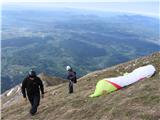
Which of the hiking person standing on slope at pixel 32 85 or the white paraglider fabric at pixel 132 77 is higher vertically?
the hiking person standing on slope at pixel 32 85

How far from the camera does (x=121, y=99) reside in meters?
24.3

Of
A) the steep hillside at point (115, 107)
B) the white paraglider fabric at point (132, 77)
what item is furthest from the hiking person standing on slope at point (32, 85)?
the white paraglider fabric at point (132, 77)

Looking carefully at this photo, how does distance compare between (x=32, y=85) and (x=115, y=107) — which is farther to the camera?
(x=32, y=85)

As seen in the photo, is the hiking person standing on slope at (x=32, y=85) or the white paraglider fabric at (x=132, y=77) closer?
the hiking person standing on slope at (x=32, y=85)

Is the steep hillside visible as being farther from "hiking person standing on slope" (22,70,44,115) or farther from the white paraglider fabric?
"hiking person standing on slope" (22,70,44,115)

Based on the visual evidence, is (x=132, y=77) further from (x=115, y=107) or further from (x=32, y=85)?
(x=32, y=85)

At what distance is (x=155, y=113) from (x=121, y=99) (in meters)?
4.21

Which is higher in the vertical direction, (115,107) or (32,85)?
(32,85)

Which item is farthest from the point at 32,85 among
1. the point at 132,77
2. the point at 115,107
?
the point at 132,77

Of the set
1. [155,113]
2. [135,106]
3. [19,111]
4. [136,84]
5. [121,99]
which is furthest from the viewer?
[19,111]

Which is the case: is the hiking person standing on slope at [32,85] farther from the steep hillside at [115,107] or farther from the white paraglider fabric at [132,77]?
the white paraglider fabric at [132,77]

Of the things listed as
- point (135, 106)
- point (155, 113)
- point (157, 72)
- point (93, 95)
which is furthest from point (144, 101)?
point (157, 72)

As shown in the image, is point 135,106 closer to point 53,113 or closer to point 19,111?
point 53,113

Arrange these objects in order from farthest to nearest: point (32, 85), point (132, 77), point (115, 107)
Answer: point (132, 77), point (32, 85), point (115, 107)
